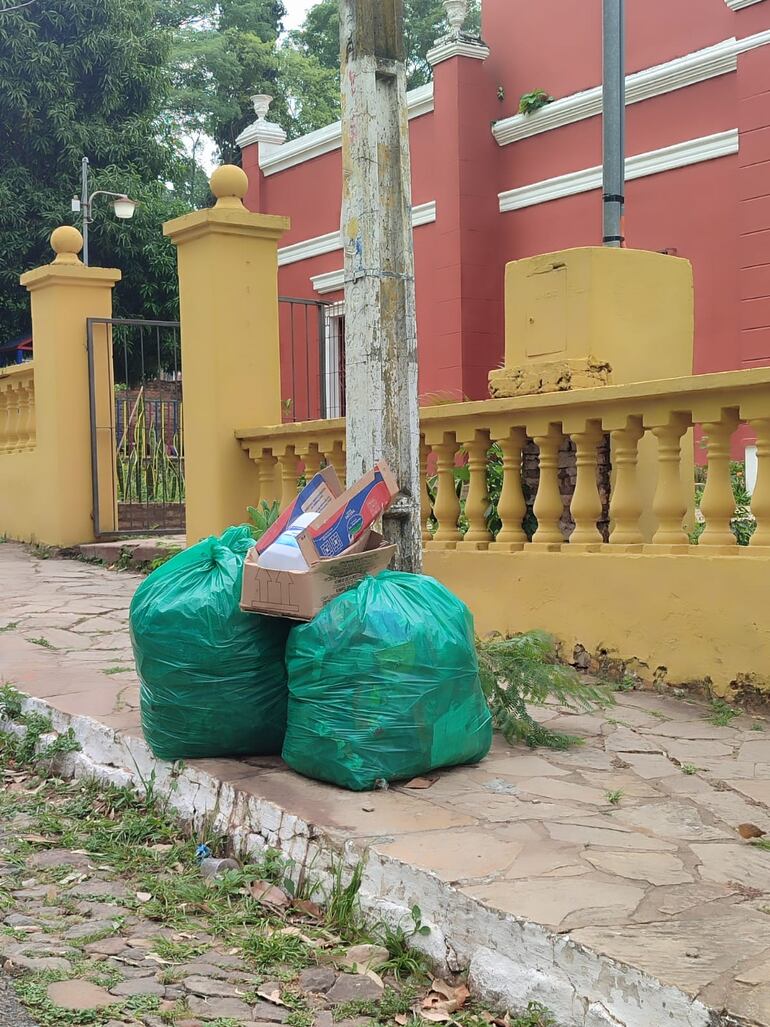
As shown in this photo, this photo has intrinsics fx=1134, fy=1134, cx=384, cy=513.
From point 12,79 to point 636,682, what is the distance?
17.6 m

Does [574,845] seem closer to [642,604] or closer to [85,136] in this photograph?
[642,604]

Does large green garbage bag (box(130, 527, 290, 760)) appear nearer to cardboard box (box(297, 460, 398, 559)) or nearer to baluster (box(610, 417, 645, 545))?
cardboard box (box(297, 460, 398, 559))

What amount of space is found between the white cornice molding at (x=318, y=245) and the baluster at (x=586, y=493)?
8974mm

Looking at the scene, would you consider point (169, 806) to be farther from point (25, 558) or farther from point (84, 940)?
point (25, 558)

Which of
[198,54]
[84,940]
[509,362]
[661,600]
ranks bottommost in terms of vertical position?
[84,940]

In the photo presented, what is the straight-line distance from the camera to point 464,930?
254 centimetres

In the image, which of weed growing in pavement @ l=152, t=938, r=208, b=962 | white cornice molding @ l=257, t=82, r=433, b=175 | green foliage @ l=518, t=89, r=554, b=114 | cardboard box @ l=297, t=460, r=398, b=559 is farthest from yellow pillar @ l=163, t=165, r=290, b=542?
white cornice molding @ l=257, t=82, r=433, b=175

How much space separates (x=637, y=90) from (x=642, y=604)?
8.14 meters

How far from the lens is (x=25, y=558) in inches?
374

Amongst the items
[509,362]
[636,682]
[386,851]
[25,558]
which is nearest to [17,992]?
[386,851]

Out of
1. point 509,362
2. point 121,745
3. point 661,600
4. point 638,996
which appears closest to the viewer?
point 638,996

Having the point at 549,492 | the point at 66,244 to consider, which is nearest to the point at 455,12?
the point at 66,244

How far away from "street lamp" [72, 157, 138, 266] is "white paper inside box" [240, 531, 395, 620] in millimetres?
15493

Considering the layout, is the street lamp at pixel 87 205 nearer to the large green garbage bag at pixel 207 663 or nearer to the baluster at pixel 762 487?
the baluster at pixel 762 487
